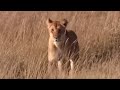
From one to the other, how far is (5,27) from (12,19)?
1.30 feet

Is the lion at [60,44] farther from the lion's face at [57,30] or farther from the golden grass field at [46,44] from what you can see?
the golden grass field at [46,44]

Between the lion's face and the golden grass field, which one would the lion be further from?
the golden grass field

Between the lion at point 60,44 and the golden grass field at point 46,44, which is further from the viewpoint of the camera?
the lion at point 60,44

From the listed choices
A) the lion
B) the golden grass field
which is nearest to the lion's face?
the lion

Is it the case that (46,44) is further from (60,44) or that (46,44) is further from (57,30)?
(57,30)

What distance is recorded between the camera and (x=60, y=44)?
676cm

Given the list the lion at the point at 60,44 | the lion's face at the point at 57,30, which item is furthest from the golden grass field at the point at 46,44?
the lion's face at the point at 57,30

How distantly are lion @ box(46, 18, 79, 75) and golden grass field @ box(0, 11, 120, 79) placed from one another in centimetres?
12

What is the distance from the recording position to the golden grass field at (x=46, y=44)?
21.2ft

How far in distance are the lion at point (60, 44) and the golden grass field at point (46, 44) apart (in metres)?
0.12

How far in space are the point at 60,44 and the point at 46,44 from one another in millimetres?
812
